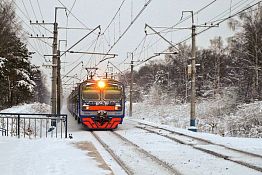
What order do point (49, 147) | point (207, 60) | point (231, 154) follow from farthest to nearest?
1. point (207, 60)
2. point (49, 147)
3. point (231, 154)

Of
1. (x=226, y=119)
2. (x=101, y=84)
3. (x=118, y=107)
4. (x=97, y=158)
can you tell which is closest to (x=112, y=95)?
(x=118, y=107)

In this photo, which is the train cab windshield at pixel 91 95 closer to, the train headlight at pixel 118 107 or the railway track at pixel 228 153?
the train headlight at pixel 118 107

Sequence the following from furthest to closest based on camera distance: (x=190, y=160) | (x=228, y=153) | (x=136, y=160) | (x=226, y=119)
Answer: (x=226, y=119), (x=228, y=153), (x=136, y=160), (x=190, y=160)

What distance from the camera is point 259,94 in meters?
33.3

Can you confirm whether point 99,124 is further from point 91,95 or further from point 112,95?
point 112,95

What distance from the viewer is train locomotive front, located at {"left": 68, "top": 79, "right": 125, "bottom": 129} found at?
21.8m

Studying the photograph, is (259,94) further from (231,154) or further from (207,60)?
(207,60)

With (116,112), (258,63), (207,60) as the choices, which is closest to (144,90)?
(207,60)

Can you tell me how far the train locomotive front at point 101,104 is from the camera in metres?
21.8

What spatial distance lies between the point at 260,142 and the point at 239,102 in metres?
20.1

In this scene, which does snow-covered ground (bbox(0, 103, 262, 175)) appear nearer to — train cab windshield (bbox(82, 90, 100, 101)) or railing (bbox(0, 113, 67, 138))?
railing (bbox(0, 113, 67, 138))

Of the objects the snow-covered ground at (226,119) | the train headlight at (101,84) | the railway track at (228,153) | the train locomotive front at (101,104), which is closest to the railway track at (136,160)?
the railway track at (228,153)

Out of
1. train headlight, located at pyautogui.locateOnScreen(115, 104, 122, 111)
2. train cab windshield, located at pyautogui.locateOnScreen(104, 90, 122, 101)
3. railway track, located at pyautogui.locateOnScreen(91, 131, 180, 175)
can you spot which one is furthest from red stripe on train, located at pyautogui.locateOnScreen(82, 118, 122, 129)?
railway track, located at pyautogui.locateOnScreen(91, 131, 180, 175)

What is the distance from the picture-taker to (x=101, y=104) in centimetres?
2206
